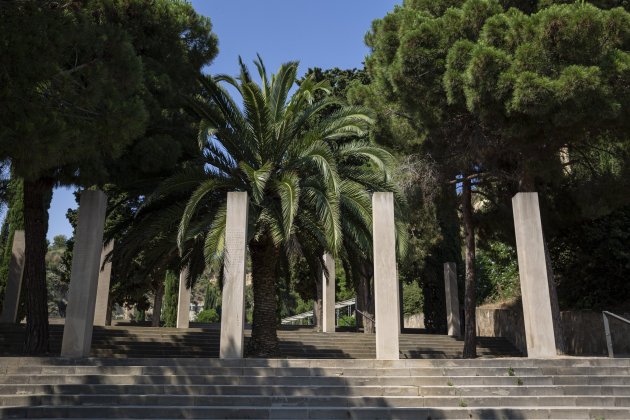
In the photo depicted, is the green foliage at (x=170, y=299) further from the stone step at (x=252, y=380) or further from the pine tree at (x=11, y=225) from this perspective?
the stone step at (x=252, y=380)

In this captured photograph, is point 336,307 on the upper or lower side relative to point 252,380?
upper

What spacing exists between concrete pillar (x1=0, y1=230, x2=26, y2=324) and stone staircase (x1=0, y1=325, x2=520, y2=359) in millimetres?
1798

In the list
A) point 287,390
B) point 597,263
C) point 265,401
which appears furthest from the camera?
point 597,263

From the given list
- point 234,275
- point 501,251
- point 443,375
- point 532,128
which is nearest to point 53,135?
point 234,275

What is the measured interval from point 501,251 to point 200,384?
16342 millimetres

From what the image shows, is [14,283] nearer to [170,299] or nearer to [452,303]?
[170,299]

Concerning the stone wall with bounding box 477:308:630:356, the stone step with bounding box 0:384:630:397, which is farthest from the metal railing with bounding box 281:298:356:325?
the stone step with bounding box 0:384:630:397

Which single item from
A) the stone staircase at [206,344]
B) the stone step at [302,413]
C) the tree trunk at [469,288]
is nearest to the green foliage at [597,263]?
the stone staircase at [206,344]

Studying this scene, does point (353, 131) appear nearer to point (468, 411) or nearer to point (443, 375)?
point (443, 375)

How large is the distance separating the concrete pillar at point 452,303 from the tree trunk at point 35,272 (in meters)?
13.7

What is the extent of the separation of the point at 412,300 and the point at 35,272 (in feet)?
75.5

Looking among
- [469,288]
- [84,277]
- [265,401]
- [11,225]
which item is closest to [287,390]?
[265,401]

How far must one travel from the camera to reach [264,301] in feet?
39.9

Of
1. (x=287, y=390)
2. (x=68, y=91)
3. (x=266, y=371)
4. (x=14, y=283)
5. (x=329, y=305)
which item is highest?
(x=68, y=91)
